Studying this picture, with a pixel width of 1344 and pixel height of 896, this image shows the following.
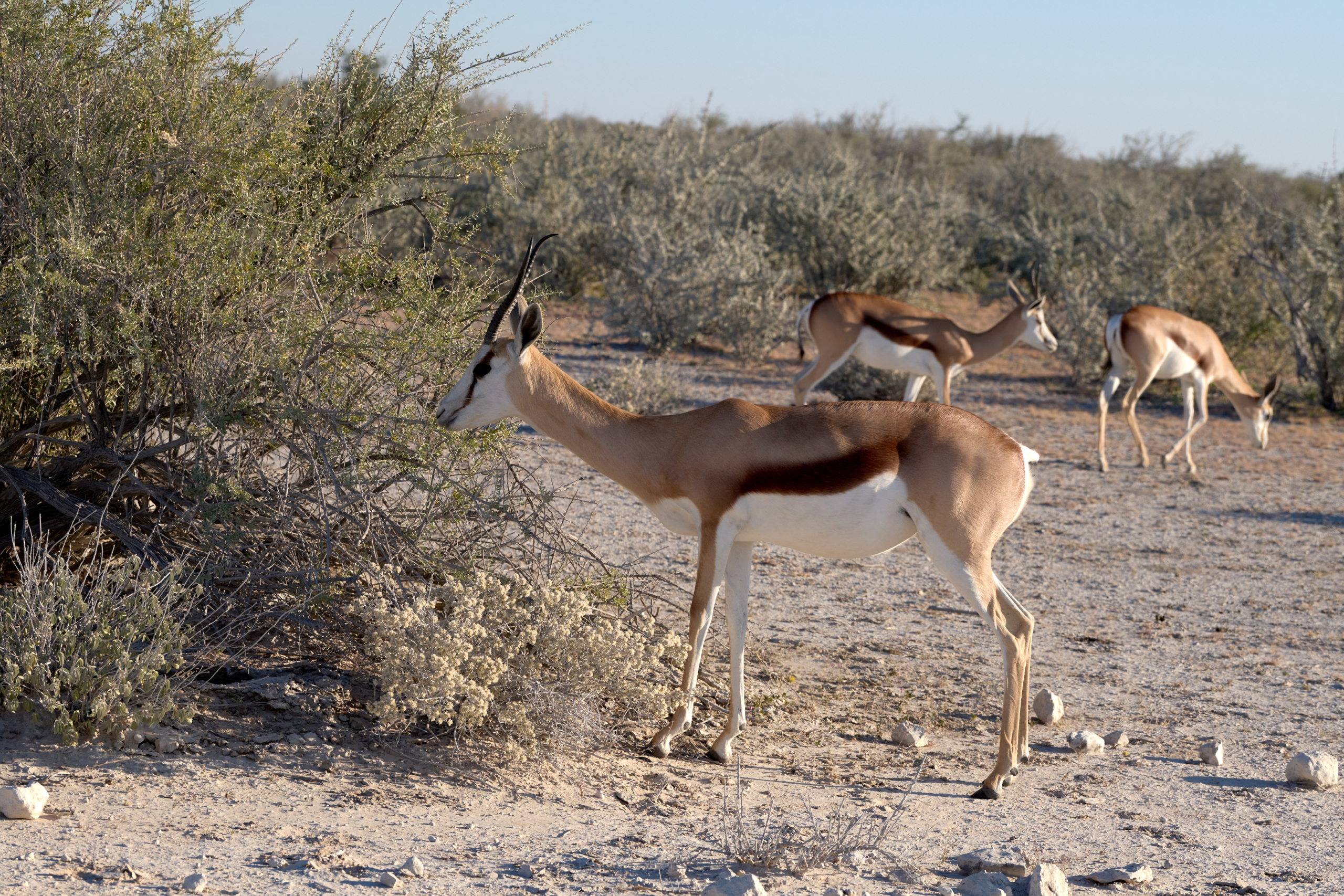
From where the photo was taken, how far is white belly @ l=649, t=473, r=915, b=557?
4672mm

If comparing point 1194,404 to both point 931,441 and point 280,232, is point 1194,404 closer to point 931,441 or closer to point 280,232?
point 931,441

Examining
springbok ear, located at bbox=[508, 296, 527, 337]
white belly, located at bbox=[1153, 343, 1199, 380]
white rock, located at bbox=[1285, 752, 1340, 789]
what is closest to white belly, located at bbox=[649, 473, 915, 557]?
springbok ear, located at bbox=[508, 296, 527, 337]

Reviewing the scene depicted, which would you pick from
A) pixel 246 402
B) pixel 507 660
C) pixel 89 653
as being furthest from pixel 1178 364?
pixel 89 653

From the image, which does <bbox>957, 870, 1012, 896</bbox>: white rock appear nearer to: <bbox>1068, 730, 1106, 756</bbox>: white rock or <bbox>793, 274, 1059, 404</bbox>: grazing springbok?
<bbox>1068, 730, 1106, 756</bbox>: white rock

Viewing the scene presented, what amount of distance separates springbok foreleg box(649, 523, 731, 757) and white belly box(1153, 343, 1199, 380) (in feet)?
30.9

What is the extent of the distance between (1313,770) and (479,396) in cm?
369

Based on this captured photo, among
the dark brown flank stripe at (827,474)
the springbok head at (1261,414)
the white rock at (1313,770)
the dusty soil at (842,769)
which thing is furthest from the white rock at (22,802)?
the springbok head at (1261,414)

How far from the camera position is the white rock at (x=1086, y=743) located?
5195 millimetres

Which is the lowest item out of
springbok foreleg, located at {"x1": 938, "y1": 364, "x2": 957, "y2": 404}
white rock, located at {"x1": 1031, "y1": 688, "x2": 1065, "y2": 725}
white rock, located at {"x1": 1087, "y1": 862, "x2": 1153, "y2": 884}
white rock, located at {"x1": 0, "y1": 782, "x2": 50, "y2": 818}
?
white rock, located at {"x1": 0, "y1": 782, "x2": 50, "y2": 818}

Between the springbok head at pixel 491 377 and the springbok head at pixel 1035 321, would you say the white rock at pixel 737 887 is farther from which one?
the springbok head at pixel 1035 321

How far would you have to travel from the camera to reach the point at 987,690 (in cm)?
593

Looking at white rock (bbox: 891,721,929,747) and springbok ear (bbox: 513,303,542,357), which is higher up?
springbok ear (bbox: 513,303,542,357)

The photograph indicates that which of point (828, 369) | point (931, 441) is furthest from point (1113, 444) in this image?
point (931, 441)

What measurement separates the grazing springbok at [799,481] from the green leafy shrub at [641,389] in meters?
7.05
